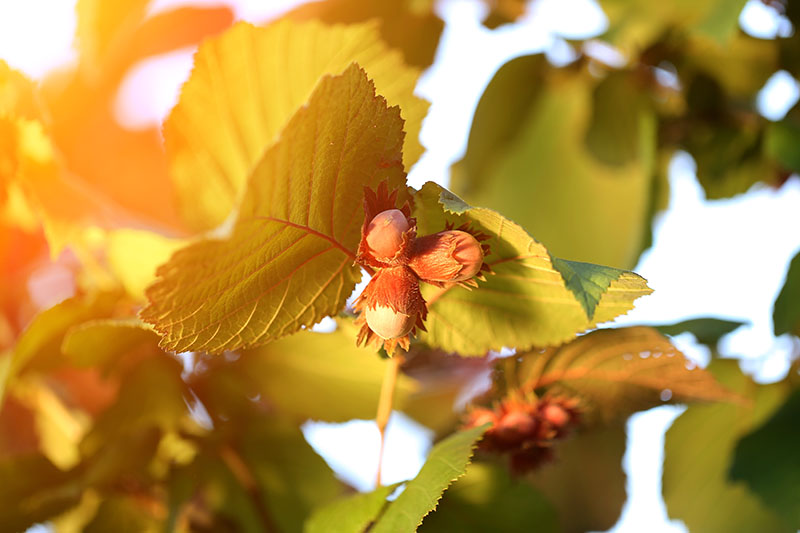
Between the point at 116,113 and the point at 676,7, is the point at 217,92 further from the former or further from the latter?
the point at 116,113

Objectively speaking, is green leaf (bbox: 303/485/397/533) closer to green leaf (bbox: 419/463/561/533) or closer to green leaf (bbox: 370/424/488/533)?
green leaf (bbox: 370/424/488/533)

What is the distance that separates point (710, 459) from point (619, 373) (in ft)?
1.42

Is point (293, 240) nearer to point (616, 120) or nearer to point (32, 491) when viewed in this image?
point (32, 491)

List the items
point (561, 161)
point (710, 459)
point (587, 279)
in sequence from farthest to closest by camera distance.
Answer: point (561, 161) < point (710, 459) < point (587, 279)

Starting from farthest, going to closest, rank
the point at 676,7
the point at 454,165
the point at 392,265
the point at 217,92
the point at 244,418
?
the point at 454,165 < the point at 676,7 < the point at 244,418 < the point at 217,92 < the point at 392,265

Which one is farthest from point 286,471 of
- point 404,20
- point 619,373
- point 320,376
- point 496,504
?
point 404,20

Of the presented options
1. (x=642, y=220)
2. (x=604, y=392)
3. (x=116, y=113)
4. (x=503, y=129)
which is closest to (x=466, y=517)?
(x=604, y=392)

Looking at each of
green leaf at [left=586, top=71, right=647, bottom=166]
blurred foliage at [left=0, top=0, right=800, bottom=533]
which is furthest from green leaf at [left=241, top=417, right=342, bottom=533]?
green leaf at [left=586, top=71, right=647, bottom=166]

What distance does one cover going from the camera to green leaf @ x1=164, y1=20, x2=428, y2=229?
0.53 meters

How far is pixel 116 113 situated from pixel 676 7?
2.99ft

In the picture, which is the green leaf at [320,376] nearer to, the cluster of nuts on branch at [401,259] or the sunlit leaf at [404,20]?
the cluster of nuts on branch at [401,259]

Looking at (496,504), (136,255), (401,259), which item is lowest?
(496,504)

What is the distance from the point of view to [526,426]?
59cm

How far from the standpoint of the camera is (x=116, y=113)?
129 cm
